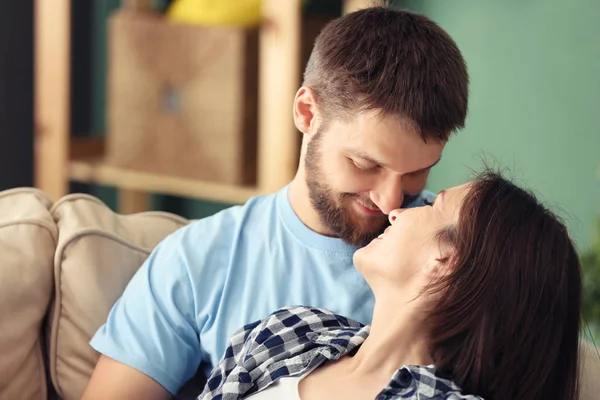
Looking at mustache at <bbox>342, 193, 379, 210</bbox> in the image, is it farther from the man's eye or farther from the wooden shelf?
the wooden shelf

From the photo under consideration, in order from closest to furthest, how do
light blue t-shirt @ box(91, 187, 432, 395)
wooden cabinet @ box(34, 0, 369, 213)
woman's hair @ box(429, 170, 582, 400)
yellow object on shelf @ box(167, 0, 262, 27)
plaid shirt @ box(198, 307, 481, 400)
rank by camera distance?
woman's hair @ box(429, 170, 582, 400), plaid shirt @ box(198, 307, 481, 400), light blue t-shirt @ box(91, 187, 432, 395), wooden cabinet @ box(34, 0, 369, 213), yellow object on shelf @ box(167, 0, 262, 27)

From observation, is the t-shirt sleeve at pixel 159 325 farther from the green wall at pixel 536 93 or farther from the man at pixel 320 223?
the green wall at pixel 536 93

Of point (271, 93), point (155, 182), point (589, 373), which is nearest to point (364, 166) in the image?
point (589, 373)

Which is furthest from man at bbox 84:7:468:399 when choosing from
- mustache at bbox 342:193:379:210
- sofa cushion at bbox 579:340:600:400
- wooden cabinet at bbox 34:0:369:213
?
wooden cabinet at bbox 34:0:369:213

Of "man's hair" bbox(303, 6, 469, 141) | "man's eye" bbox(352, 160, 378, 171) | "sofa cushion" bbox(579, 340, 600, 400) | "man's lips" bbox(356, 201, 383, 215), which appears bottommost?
"sofa cushion" bbox(579, 340, 600, 400)

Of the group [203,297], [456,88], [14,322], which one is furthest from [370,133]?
[14,322]

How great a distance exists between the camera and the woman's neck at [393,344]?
1.38 meters

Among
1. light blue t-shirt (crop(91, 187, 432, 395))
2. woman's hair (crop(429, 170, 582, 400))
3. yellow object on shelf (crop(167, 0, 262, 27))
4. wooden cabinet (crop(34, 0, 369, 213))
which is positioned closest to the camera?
woman's hair (crop(429, 170, 582, 400))

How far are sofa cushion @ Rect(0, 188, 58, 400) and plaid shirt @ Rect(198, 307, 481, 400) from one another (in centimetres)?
31

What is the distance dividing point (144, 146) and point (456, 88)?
4.82 feet

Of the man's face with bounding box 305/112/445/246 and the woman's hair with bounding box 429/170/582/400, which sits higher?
the man's face with bounding box 305/112/445/246

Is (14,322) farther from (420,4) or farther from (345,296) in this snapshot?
(420,4)

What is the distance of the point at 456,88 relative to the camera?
1.54 m

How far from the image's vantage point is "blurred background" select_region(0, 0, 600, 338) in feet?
8.63
